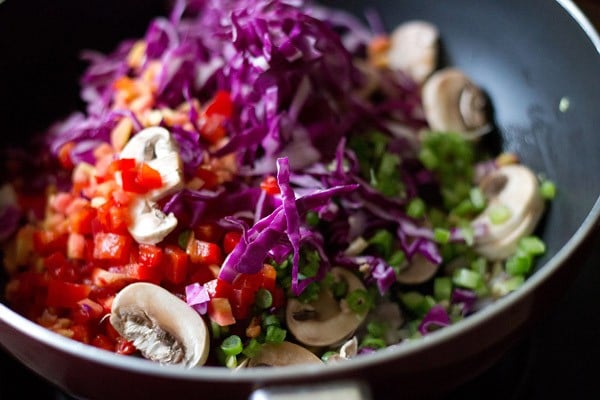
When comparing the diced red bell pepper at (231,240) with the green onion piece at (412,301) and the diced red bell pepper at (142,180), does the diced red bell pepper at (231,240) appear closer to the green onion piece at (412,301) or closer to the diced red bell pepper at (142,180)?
the diced red bell pepper at (142,180)

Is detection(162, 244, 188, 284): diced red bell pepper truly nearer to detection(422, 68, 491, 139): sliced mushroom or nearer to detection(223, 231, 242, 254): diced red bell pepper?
detection(223, 231, 242, 254): diced red bell pepper

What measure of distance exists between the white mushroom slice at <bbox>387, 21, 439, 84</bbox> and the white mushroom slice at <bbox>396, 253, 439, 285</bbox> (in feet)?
1.87

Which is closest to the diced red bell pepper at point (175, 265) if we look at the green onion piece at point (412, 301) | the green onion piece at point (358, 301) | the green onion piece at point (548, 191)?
the green onion piece at point (358, 301)

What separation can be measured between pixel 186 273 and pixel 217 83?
1.72ft

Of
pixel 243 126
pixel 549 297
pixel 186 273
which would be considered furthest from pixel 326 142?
pixel 549 297

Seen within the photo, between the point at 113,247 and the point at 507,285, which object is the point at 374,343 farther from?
the point at 113,247

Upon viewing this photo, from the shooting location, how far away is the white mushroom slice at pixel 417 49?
6.23 ft

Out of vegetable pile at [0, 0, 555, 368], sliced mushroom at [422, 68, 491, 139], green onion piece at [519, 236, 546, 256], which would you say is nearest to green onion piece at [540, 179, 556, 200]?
vegetable pile at [0, 0, 555, 368]

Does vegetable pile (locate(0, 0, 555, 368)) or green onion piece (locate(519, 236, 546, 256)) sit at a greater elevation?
Result: vegetable pile (locate(0, 0, 555, 368))

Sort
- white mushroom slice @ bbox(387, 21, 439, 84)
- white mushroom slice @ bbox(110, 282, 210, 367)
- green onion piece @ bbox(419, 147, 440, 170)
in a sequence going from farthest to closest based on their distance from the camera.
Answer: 1. white mushroom slice @ bbox(387, 21, 439, 84)
2. green onion piece @ bbox(419, 147, 440, 170)
3. white mushroom slice @ bbox(110, 282, 210, 367)

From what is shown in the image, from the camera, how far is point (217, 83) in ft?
5.51

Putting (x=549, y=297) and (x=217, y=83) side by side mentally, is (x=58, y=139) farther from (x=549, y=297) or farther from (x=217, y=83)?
(x=549, y=297)

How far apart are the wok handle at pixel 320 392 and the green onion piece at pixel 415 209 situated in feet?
2.23

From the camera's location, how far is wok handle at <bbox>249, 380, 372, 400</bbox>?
0.94 metres
